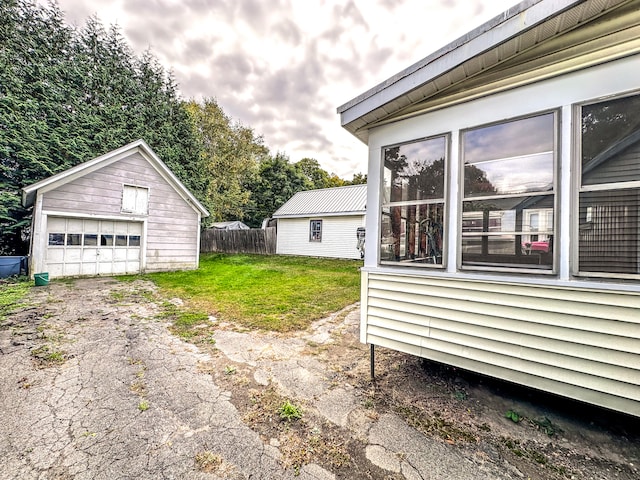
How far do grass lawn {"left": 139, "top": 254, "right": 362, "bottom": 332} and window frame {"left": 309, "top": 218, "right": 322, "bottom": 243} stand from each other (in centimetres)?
351

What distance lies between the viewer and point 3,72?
426 inches

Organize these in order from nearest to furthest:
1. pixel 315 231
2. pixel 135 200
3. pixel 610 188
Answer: pixel 610 188 → pixel 135 200 → pixel 315 231

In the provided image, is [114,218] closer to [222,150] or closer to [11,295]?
[11,295]

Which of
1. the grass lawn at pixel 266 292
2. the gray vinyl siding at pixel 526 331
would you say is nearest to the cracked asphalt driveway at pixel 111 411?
the grass lawn at pixel 266 292

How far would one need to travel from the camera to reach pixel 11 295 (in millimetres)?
6246

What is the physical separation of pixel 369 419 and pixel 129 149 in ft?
36.7

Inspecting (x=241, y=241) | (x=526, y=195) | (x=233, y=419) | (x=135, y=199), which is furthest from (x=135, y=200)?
(x=526, y=195)

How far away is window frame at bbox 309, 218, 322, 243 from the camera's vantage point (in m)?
14.8

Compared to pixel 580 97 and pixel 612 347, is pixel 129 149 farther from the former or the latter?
pixel 612 347

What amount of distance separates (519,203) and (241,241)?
16.1 metres

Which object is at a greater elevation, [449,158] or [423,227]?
[449,158]

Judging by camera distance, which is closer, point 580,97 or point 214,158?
point 580,97

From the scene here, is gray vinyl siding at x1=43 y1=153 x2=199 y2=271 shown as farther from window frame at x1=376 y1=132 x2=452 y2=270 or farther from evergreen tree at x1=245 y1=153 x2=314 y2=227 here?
evergreen tree at x1=245 y1=153 x2=314 y2=227

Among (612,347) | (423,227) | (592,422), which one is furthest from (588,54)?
(592,422)
